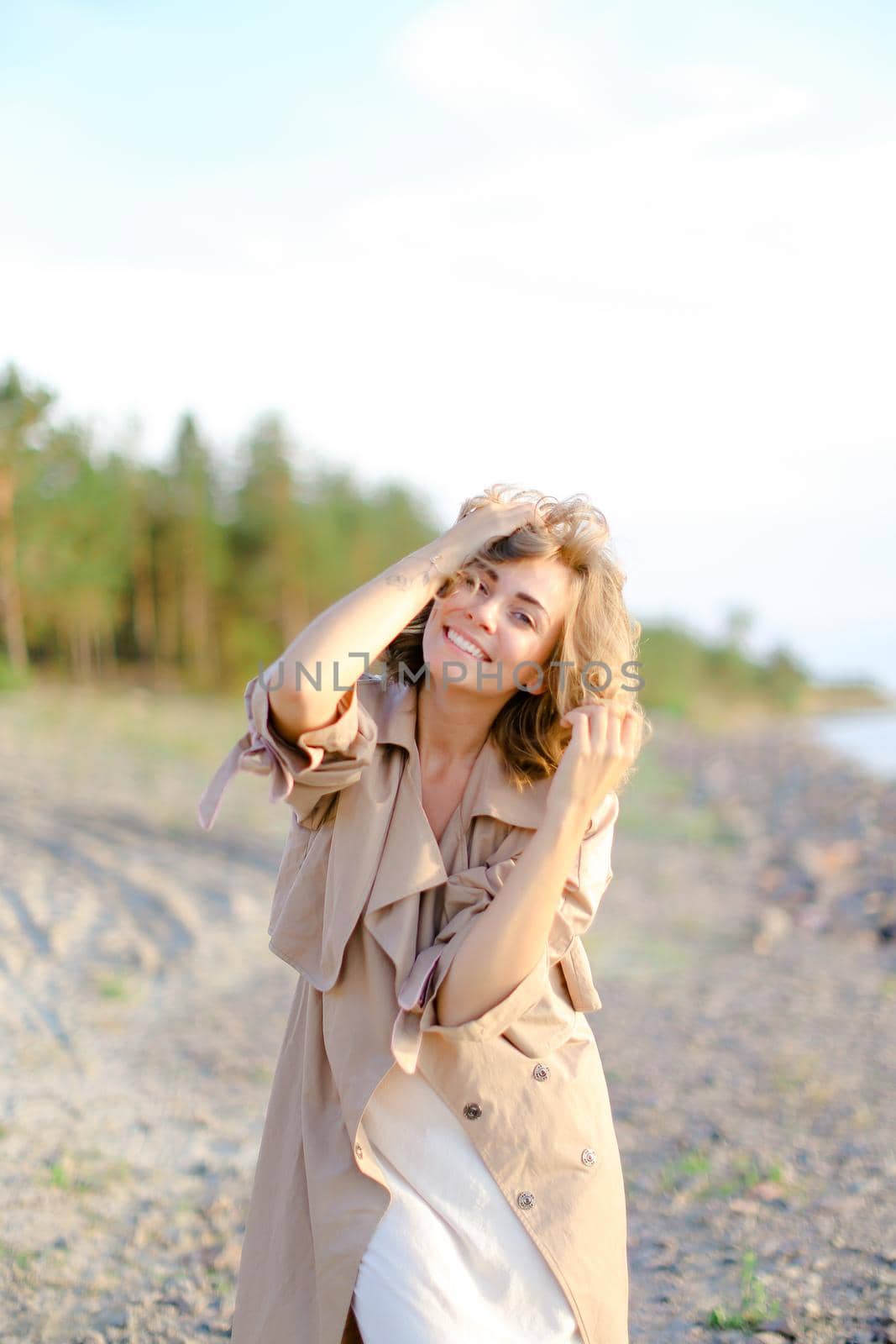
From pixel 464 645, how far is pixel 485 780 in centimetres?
23

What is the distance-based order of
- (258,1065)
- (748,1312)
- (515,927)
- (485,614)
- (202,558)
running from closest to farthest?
(515,927), (485,614), (748,1312), (258,1065), (202,558)

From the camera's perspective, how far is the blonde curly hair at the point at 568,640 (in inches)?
78.6

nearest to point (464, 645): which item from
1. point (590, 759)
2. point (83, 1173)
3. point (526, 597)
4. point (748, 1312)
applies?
point (526, 597)

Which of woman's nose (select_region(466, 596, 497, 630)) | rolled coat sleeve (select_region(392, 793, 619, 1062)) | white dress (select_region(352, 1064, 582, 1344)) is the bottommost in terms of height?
white dress (select_region(352, 1064, 582, 1344))

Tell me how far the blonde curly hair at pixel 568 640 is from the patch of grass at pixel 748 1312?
68.2 inches

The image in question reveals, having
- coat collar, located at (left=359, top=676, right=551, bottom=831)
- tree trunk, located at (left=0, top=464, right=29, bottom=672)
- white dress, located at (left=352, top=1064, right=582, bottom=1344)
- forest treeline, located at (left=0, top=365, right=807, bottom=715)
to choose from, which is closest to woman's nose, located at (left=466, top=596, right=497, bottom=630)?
coat collar, located at (left=359, top=676, right=551, bottom=831)

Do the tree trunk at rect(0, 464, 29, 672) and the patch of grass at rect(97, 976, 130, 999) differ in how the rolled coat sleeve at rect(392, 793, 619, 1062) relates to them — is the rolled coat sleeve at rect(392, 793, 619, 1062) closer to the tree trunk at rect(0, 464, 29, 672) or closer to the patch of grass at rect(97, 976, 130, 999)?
the patch of grass at rect(97, 976, 130, 999)

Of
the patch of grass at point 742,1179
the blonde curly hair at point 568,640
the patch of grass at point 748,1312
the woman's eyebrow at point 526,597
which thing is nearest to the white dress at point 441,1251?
the blonde curly hair at point 568,640

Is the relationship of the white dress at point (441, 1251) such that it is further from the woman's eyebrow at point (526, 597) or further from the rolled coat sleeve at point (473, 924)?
the woman's eyebrow at point (526, 597)

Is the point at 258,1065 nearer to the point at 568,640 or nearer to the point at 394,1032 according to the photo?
the point at 394,1032

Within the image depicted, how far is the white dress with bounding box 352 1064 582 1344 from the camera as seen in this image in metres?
1.74

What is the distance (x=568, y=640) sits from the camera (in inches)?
78.5

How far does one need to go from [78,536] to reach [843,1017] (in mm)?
18568

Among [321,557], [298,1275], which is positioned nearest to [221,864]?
[298,1275]
